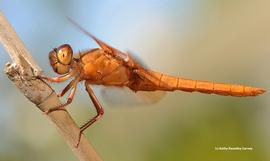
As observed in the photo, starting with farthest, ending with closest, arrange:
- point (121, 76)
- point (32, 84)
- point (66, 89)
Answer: point (121, 76) < point (66, 89) < point (32, 84)

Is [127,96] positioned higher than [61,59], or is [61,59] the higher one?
[61,59]

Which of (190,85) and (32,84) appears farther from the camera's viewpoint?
(190,85)

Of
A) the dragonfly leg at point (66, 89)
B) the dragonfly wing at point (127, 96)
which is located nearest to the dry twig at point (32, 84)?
the dragonfly leg at point (66, 89)

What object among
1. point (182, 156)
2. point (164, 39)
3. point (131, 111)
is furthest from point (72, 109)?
point (164, 39)

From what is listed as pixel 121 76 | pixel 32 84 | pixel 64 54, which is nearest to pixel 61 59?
pixel 64 54

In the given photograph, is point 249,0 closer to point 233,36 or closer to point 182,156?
point 233,36

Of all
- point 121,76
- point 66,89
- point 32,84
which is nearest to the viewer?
point 32,84

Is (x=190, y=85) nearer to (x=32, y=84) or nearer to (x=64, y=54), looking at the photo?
(x=64, y=54)

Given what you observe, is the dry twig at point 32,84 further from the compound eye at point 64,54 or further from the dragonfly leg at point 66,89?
the compound eye at point 64,54
